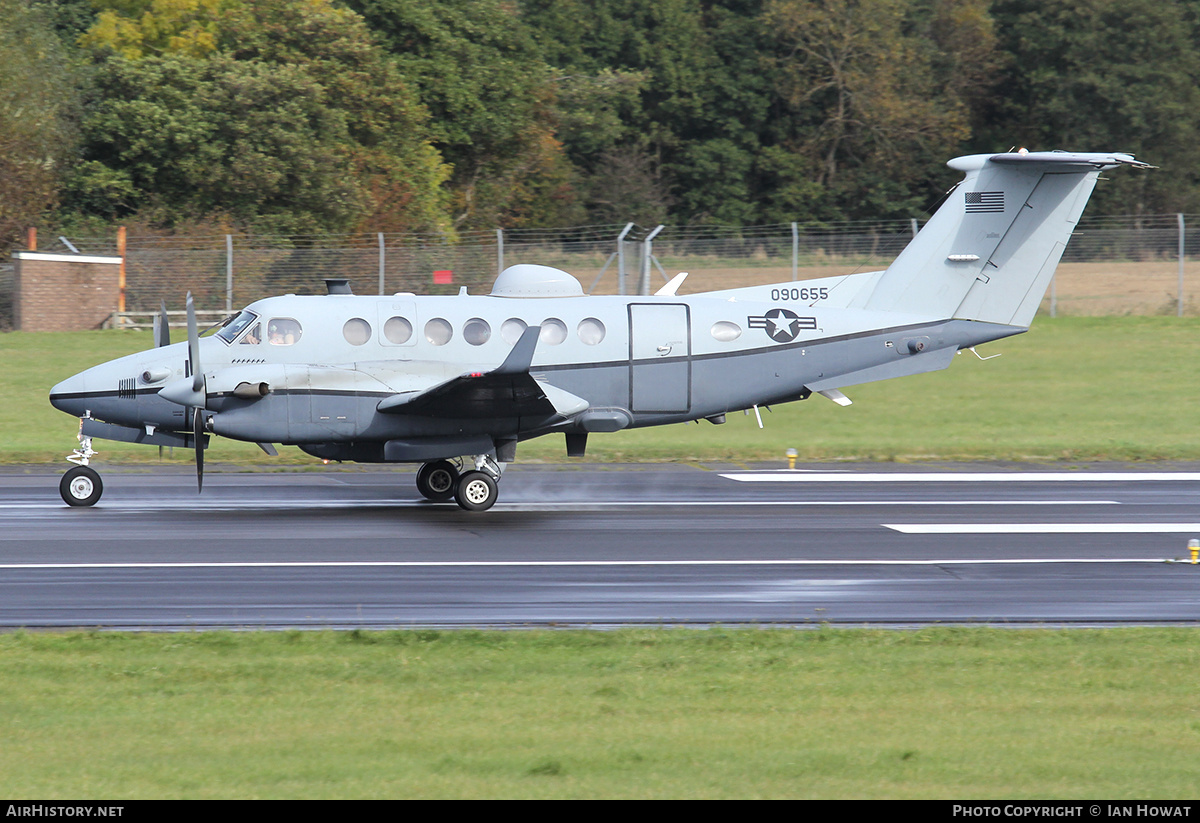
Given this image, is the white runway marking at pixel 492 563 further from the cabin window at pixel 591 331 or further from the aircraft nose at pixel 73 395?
the cabin window at pixel 591 331

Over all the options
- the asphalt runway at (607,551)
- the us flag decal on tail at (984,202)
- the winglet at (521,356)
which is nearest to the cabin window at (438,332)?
the winglet at (521,356)

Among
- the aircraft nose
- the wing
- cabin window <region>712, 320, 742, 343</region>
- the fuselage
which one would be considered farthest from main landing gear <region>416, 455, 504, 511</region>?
the aircraft nose

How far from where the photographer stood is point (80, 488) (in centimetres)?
1673

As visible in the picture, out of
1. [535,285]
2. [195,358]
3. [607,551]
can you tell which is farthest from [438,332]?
[607,551]

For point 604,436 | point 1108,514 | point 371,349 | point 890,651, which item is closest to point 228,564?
point 371,349

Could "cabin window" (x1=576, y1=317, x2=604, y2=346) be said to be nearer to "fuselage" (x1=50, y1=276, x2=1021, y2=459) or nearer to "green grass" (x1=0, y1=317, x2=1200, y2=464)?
"fuselage" (x1=50, y1=276, x2=1021, y2=459)

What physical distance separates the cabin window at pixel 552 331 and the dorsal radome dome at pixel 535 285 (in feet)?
1.72

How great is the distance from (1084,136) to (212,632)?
166ft

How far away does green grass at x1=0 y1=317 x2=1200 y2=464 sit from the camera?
23.0 metres

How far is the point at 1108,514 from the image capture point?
16922 millimetres

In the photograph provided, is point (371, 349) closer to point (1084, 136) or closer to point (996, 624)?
point (996, 624)

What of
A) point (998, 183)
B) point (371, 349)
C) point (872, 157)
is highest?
point (872, 157)

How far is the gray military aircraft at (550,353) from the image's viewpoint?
16219 mm

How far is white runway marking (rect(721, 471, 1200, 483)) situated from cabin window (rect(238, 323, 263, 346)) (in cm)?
734
